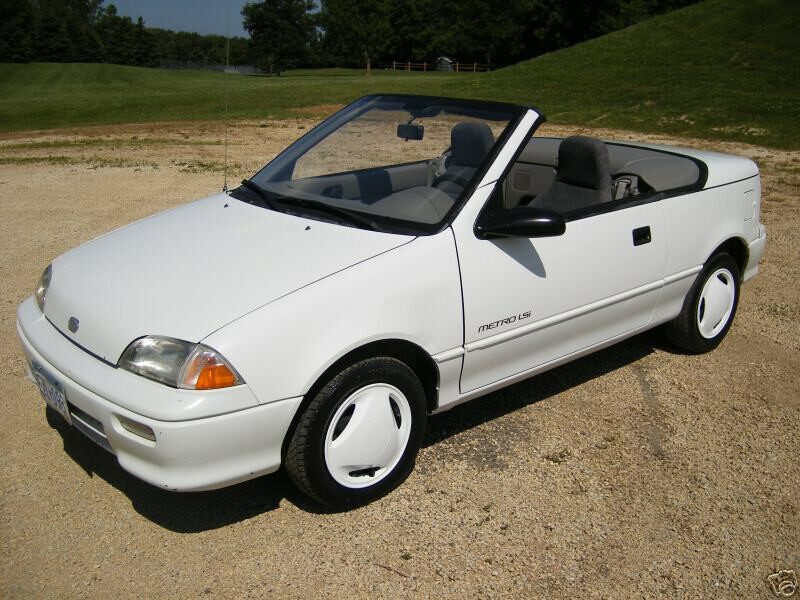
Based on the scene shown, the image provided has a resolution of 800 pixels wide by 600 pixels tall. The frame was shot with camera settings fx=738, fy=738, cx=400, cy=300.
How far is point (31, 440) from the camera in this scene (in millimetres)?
3654

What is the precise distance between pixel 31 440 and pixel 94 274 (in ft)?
3.31

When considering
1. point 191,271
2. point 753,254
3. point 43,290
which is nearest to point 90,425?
point 191,271

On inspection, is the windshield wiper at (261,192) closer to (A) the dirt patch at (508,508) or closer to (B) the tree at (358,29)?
(A) the dirt patch at (508,508)

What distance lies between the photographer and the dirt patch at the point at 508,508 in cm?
278

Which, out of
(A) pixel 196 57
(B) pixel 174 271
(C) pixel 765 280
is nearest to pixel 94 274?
(B) pixel 174 271

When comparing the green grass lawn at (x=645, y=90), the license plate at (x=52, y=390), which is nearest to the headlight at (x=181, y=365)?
the license plate at (x=52, y=390)

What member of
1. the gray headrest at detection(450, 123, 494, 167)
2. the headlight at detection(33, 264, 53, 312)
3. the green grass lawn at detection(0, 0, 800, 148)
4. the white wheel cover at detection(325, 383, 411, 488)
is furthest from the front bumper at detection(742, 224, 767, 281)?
the green grass lawn at detection(0, 0, 800, 148)

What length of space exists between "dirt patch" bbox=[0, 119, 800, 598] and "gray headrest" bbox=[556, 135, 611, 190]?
1.20 m

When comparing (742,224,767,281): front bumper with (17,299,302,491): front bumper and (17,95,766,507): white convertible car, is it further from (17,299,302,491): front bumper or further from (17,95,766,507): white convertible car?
(17,299,302,491): front bumper

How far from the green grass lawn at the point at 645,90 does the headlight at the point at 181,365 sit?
13.5 metres

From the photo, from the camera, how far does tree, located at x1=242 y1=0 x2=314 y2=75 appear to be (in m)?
46.7

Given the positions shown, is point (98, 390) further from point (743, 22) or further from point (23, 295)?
point (743, 22)

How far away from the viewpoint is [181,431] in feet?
8.52

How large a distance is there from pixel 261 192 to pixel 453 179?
3.40ft
